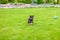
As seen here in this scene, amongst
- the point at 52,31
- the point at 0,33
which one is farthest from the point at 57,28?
the point at 0,33

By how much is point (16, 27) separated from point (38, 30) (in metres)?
0.46

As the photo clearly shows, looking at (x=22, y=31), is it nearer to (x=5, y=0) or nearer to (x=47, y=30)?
(x=47, y=30)

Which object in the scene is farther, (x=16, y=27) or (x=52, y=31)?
(x=16, y=27)

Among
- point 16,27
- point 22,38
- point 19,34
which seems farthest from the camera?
point 16,27

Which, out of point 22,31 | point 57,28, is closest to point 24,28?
point 22,31

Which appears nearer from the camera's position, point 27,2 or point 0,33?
point 0,33

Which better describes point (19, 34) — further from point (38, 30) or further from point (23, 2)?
point (23, 2)

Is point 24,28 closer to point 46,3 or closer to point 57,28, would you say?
point 57,28

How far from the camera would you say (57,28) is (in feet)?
9.20

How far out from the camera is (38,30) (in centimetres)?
268

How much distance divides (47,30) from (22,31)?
46 centimetres

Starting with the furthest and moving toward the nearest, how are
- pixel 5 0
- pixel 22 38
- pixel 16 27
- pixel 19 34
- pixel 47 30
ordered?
pixel 5 0, pixel 16 27, pixel 47 30, pixel 19 34, pixel 22 38

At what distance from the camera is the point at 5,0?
19.1 feet

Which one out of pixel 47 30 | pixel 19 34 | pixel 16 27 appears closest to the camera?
pixel 19 34
